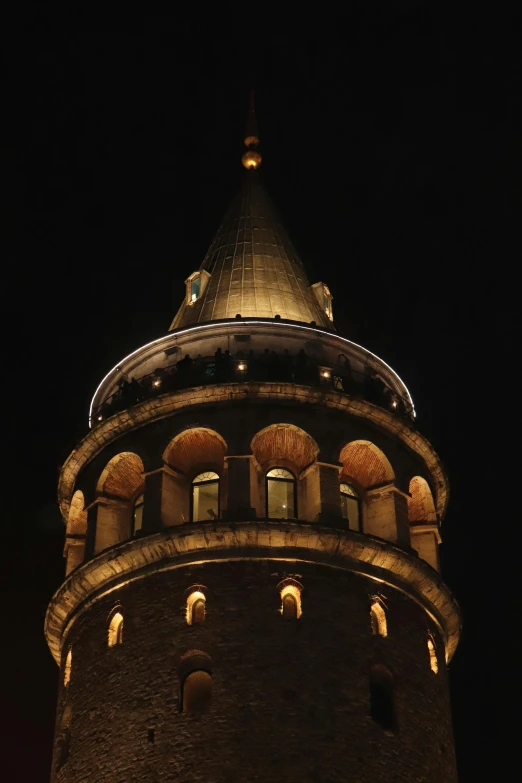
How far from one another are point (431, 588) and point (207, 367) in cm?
960

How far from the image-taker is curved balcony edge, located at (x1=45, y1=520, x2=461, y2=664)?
4191 cm

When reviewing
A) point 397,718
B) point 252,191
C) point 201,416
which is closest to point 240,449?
point 201,416

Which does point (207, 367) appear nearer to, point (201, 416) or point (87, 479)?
point (201, 416)

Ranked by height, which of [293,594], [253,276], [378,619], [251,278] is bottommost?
[378,619]

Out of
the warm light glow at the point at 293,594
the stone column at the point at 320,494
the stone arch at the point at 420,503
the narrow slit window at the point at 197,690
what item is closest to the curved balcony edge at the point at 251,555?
the warm light glow at the point at 293,594

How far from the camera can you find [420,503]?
47250 millimetres

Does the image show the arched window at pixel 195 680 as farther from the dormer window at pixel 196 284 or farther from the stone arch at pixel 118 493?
the dormer window at pixel 196 284

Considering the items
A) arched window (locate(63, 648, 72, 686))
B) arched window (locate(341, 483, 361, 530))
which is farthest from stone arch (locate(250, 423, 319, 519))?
arched window (locate(63, 648, 72, 686))

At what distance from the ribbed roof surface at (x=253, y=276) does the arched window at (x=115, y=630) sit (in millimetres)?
11280

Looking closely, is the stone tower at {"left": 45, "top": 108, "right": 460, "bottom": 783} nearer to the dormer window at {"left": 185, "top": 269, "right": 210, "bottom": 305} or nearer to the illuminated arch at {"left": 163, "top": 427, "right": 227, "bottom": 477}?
the illuminated arch at {"left": 163, "top": 427, "right": 227, "bottom": 477}

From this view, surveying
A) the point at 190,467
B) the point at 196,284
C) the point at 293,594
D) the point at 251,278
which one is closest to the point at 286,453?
the point at 190,467

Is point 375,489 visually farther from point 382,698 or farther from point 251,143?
point 251,143

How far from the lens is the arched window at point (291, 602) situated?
1614 inches

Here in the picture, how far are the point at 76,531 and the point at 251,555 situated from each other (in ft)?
26.1
